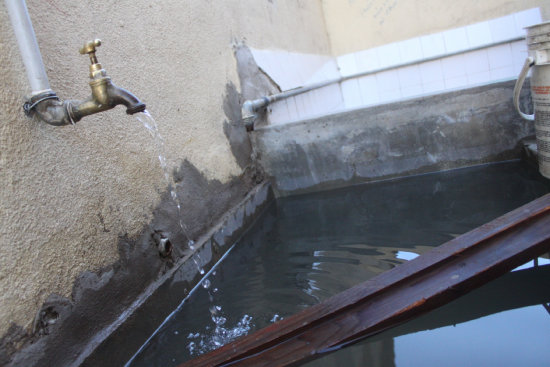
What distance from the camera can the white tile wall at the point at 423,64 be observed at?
6152mm

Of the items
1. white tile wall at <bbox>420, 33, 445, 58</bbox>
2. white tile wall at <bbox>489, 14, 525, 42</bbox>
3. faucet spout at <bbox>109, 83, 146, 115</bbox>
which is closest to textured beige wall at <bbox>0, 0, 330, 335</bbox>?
faucet spout at <bbox>109, 83, 146, 115</bbox>

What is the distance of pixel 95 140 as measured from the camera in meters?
2.08

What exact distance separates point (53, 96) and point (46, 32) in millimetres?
373

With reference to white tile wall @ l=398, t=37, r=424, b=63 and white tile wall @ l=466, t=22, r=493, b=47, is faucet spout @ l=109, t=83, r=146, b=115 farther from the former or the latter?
white tile wall @ l=466, t=22, r=493, b=47

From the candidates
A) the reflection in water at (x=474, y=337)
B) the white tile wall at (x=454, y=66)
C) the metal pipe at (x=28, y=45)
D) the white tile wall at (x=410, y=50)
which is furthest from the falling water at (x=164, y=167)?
the white tile wall at (x=454, y=66)

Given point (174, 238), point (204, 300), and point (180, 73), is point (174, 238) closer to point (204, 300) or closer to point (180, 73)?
point (204, 300)

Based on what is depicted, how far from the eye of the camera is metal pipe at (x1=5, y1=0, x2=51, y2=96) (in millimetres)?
1638

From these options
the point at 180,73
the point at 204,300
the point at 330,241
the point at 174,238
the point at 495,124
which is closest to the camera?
the point at 204,300

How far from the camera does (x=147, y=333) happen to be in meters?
2.08

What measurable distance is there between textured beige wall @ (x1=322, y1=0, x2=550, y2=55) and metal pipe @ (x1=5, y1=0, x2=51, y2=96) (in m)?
5.90

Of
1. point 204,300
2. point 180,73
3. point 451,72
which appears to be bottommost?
point 204,300

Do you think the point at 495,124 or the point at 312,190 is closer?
the point at 495,124

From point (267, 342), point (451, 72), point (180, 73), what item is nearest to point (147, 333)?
point (267, 342)

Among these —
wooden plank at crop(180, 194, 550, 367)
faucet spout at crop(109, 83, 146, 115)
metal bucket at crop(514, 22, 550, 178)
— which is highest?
faucet spout at crop(109, 83, 146, 115)
